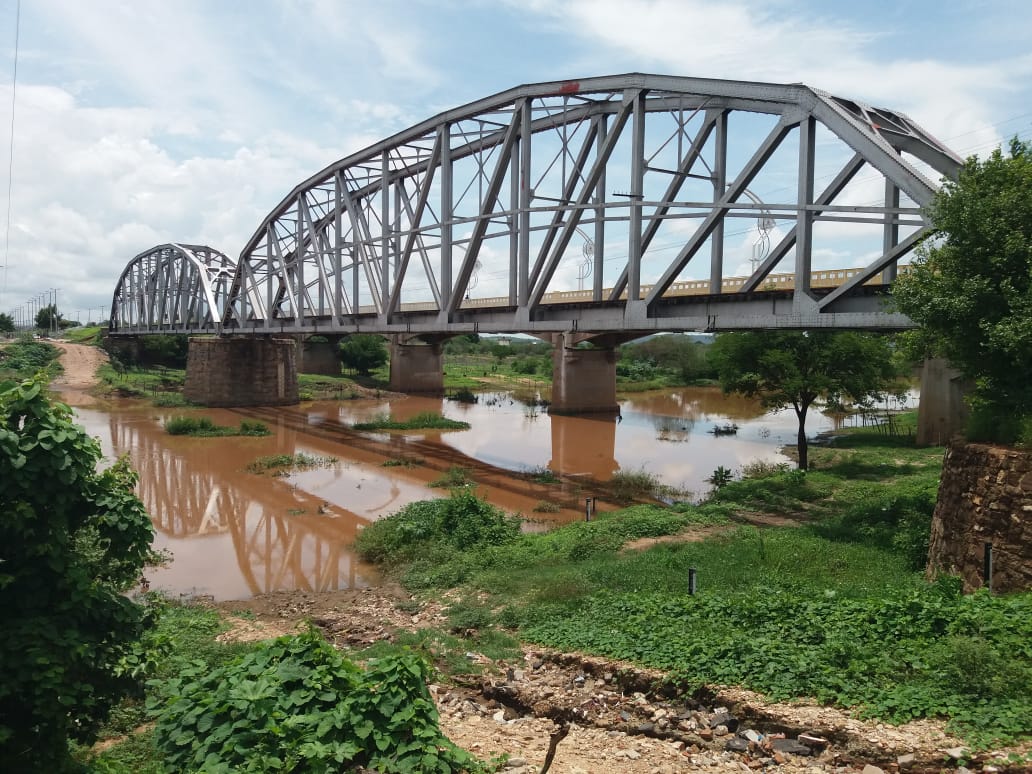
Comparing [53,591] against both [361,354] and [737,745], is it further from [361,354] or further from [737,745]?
[361,354]

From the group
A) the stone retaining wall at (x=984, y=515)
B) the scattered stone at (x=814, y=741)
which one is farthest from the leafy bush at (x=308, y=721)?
the stone retaining wall at (x=984, y=515)

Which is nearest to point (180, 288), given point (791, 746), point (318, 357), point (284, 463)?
point (318, 357)

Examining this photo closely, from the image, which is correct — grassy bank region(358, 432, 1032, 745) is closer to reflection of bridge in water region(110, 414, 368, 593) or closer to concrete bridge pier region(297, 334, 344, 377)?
reflection of bridge in water region(110, 414, 368, 593)

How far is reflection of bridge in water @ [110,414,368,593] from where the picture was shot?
15016mm

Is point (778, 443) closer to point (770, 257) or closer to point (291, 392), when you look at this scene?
point (770, 257)

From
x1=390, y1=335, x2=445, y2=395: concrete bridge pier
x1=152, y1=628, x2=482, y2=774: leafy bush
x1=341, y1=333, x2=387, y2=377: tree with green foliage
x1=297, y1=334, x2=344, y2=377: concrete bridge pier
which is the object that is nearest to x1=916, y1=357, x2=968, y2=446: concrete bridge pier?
x1=152, y1=628, x2=482, y2=774: leafy bush

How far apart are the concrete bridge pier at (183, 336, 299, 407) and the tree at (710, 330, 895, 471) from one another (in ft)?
123

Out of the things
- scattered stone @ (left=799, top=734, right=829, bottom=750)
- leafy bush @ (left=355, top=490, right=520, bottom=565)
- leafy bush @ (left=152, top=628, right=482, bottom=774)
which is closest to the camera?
leafy bush @ (left=152, top=628, right=482, bottom=774)

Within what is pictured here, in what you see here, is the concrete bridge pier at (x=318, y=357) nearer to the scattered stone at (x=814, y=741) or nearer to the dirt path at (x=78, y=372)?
the dirt path at (x=78, y=372)

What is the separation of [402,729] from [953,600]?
243 inches

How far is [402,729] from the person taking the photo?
532 centimetres

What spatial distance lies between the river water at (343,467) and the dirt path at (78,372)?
6978 millimetres

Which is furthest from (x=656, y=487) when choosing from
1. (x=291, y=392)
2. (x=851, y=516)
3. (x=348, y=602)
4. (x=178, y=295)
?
(x=178, y=295)

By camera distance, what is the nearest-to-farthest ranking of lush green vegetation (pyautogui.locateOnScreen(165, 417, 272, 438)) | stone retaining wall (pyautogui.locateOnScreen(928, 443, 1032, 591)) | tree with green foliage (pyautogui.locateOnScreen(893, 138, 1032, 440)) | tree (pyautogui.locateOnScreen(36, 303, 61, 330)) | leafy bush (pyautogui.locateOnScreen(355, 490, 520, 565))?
stone retaining wall (pyautogui.locateOnScreen(928, 443, 1032, 591)) → tree with green foliage (pyautogui.locateOnScreen(893, 138, 1032, 440)) → leafy bush (pyautogui.locateOnScreen(355, 490, 520, 565)) → lush green vegetation (pyautogui.locateOnScreen(165, 417, 272, 438)) → tree (pyautogui.locateOnScreen(36, 303, 61, 330))
